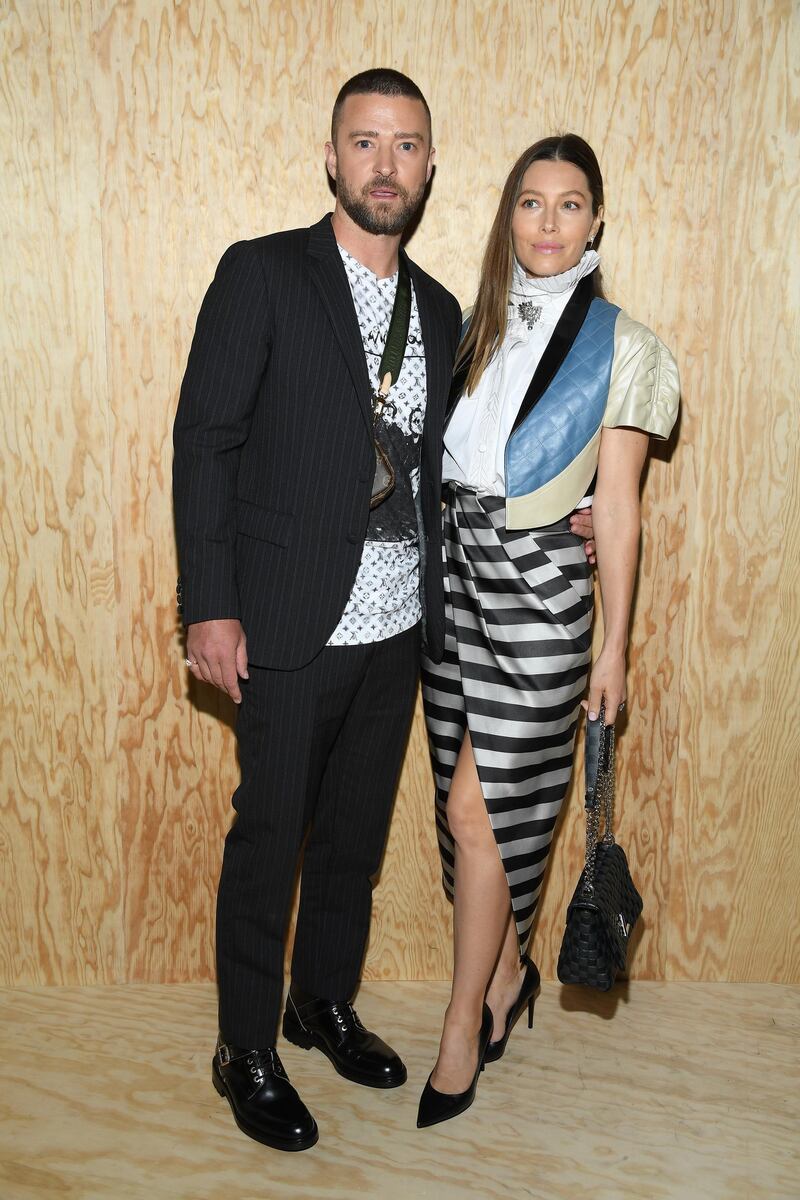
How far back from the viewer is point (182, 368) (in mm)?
2391

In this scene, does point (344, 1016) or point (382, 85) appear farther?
point (344, 1016)

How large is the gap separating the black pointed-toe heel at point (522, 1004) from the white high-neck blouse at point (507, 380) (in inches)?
43.6

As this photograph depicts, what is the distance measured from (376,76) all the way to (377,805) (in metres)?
1.46

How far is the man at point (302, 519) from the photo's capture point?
1.96 m

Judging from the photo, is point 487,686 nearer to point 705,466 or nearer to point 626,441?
point 626,441

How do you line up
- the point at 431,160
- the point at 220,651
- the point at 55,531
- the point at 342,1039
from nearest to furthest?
the point at 220,651, the point at 431,160, the point at 342,1039, the point at 55,531

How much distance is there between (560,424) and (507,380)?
15 cm

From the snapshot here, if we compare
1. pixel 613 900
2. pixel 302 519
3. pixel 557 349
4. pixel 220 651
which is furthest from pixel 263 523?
pixel 613 900

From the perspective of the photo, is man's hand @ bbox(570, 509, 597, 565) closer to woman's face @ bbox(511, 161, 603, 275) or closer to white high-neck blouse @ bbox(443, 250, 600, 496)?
white high-neck blouse @ bbox(443, 250, 600, 496)

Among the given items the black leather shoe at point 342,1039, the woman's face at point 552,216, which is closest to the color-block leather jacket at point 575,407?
the woman's face at point 552,216

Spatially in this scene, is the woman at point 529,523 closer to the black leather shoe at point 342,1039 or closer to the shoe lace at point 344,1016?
the black leather shoe at point 342,1039

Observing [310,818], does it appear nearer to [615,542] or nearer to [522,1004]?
[522,1004]

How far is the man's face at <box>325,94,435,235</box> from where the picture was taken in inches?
79.5

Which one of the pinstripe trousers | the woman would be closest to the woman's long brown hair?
the woman
